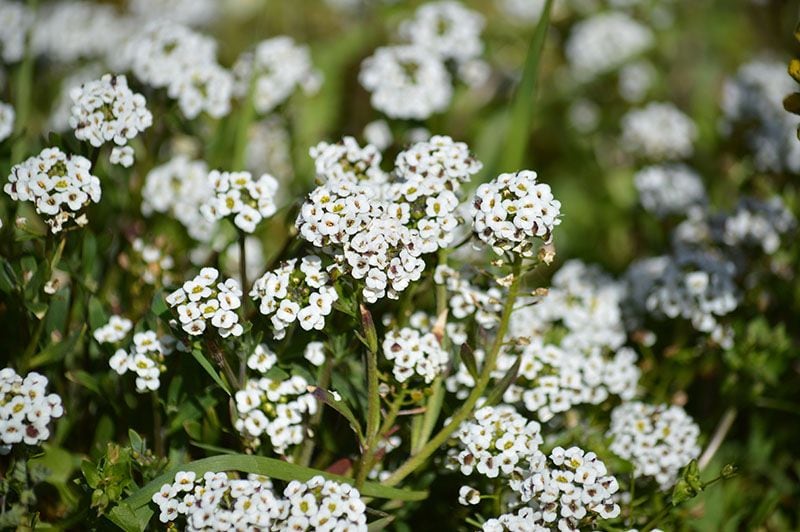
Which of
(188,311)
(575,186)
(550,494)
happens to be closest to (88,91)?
(188,311)

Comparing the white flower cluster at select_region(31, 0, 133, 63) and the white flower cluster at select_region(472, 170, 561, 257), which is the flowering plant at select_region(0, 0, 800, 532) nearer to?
the white flower cluster at select_region(472, 170, 561, 257)

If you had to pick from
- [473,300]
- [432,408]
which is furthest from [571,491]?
[473,300]

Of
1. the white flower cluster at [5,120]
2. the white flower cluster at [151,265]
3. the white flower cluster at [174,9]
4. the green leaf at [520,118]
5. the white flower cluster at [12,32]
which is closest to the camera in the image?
the white flower cluster at [5,120]

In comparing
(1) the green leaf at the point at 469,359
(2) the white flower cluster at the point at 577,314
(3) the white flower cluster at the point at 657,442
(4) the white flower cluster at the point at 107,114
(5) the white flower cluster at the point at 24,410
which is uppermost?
(4) the white flower cluster at the point at 107,114

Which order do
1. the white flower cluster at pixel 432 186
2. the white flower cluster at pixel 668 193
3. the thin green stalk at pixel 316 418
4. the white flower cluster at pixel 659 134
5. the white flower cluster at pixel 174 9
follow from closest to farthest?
the white flower cluster at pixel 432 186 → the thin green stalk at pixel 316 418 → the white flower cluster at pixel 668 193 → the white flower cluster at pixel 659 134 → the white flower cluster at pixel 174 9

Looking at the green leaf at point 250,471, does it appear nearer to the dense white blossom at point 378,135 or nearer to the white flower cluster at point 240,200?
the white flower cluster at point 240,200

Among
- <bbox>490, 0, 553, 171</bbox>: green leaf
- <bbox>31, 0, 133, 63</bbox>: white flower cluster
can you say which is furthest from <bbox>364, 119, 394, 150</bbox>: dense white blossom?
<bbox>31, 0, 133, 63</bbox>: white flower cluster

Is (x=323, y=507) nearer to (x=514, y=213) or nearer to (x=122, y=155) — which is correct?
(x=514, y=213)

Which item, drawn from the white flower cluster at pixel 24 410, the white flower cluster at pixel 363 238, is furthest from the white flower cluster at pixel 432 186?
the white flower cluster at pixel 24 410
